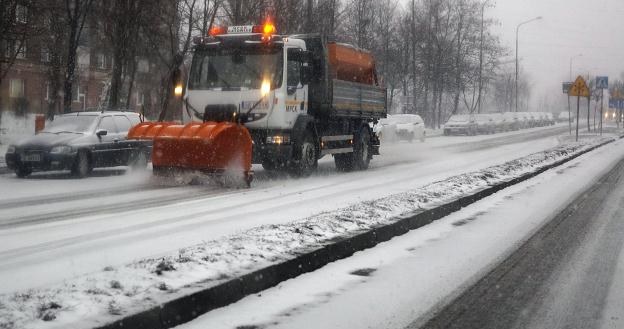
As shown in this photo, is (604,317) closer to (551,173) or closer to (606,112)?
(551,173)

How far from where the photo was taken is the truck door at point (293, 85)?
14508 millimetres

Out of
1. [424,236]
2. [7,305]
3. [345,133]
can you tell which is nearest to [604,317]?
[424,236]

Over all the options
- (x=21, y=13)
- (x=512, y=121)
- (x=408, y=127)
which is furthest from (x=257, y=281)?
(x=512, y=121)

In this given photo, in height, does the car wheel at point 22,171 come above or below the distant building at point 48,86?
below

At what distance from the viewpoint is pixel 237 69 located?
47.5ft

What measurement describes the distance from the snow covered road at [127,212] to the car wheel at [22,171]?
0.18m

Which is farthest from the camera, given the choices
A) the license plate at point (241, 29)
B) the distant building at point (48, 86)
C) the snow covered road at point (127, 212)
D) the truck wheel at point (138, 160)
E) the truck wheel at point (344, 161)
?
the distant building at point (48, 86)

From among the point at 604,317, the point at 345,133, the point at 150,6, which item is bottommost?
the point at 604,317

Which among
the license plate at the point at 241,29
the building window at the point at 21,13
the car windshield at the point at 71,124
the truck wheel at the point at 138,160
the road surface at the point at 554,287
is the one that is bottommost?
the road surface at the point at 554,287

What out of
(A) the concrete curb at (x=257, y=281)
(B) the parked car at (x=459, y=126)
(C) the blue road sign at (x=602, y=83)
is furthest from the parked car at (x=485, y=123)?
(A) the concrete curb at (x=257, y=281)

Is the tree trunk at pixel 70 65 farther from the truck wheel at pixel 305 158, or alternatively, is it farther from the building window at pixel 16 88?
the building window at pixel 16 88

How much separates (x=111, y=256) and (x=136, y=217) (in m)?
2.82

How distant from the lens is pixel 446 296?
17.6ft

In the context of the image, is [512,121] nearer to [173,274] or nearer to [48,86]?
[48,86]
